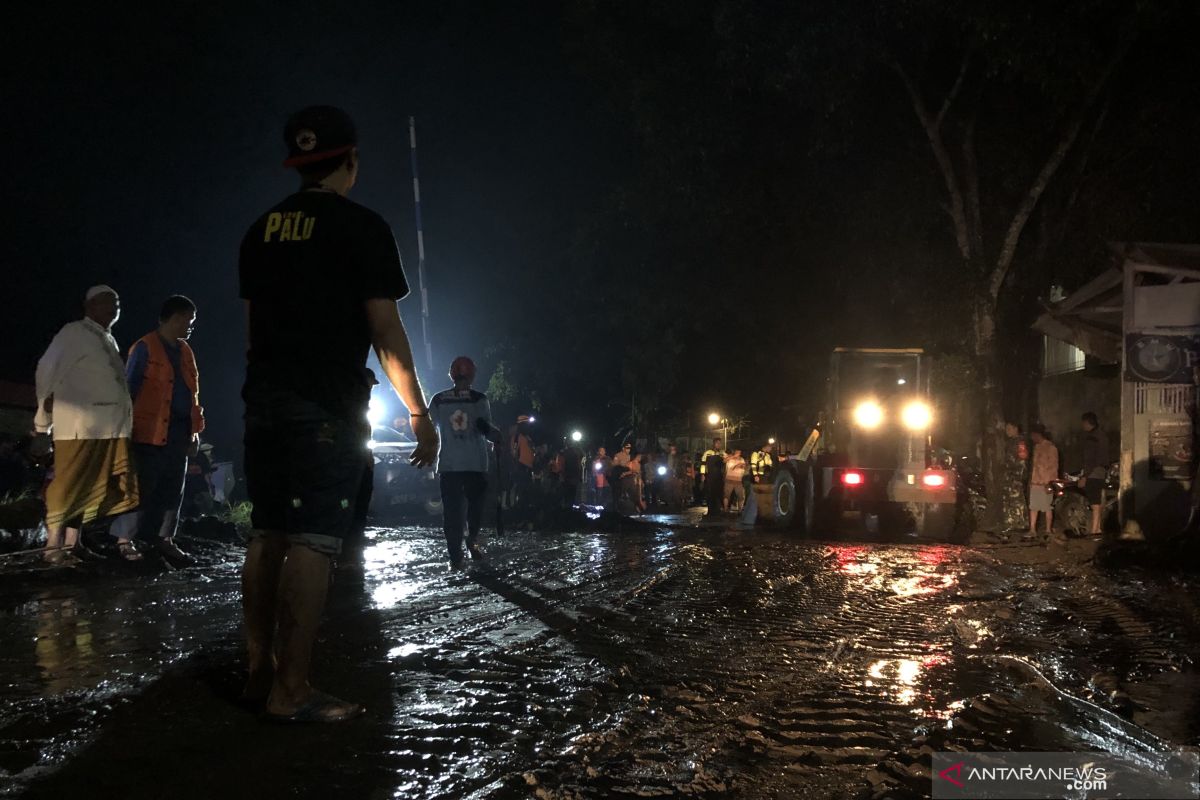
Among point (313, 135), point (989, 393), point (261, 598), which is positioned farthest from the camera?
point (989, 393)

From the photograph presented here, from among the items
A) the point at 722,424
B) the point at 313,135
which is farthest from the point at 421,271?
the point at 313,135

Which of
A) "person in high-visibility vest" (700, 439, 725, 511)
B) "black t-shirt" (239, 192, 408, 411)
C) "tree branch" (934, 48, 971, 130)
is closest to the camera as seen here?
"black t-shirt" (239, 192, 408, 411)

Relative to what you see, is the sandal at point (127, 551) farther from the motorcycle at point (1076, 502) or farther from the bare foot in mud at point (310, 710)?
the motorcycle at point (1076, 502)

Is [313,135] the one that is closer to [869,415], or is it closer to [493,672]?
[493,672]

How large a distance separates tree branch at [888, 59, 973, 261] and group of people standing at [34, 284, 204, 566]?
13892mm

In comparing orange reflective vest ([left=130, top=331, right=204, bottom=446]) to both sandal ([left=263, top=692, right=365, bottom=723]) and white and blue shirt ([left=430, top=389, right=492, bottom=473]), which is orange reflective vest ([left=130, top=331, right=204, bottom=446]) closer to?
white and blue shirt ([left=430, top=389, right=492, bottom=473])

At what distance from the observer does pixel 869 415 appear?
13.8 metres


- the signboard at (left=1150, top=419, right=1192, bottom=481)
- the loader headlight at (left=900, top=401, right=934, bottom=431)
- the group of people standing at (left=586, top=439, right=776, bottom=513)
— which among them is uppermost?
the loader headlight at (left=900, top=401, right=934, bottom=431)

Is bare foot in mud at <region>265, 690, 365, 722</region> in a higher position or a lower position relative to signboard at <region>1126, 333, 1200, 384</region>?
lower

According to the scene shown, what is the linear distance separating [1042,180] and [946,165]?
1.67m

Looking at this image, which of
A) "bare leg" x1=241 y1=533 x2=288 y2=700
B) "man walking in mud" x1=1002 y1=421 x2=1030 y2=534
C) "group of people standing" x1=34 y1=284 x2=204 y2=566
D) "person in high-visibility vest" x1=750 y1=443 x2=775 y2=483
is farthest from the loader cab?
"bare leg" x1=241 y1=533 x2=288 y2=700

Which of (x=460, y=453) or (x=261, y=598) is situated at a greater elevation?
(x=460, y=453)

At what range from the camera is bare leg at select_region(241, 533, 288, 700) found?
2.86m

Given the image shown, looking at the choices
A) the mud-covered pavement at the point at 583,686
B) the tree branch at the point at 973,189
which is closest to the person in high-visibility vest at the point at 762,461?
the tree branch at the point at 973,189
